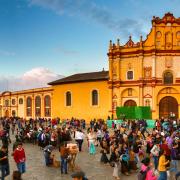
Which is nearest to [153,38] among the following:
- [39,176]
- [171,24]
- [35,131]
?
[171,24]

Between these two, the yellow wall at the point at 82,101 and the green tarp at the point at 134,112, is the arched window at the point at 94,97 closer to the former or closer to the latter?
the yellow wall at the point at 82,101

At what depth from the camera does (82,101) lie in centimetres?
5453

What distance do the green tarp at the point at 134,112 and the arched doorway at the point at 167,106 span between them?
9.98 feet

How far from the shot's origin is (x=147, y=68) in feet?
159

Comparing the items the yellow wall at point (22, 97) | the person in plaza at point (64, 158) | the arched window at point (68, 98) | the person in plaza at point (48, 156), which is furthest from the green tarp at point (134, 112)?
the person in plaza at point (64, 158)

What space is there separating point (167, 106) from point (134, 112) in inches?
250

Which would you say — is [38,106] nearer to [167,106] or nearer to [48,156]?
[167,106]

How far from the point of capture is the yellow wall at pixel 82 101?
52.1 m

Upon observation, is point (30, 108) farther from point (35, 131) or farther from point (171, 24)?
point (35, 131)

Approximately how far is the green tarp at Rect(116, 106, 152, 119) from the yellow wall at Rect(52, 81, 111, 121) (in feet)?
18.4

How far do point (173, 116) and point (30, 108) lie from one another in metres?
29.3

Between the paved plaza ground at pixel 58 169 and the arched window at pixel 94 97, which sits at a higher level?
the arched window at pixel 94 97

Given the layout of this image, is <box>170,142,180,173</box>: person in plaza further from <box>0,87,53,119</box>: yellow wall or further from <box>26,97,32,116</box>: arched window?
<box>26,97,32,116</box>: arched window

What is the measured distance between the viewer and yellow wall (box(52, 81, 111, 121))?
52.1 meters
